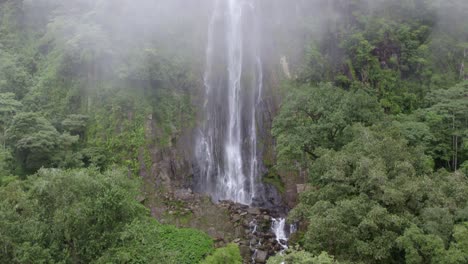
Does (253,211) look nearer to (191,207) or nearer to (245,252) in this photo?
(245,252)

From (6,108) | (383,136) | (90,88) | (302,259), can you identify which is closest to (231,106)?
(90,88)

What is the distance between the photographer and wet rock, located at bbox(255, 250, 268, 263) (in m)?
21.8

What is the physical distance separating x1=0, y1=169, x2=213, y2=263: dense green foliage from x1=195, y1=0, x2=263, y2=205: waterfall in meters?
14.6

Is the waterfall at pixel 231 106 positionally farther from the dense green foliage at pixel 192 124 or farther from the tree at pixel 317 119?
the tree at pixel 317 119

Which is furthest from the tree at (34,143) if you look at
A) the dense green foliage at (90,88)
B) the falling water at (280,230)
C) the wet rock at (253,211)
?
the falling water at (280,230)

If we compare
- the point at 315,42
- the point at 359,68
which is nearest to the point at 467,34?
the point at 359,68

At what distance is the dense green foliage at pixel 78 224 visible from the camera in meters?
13.3

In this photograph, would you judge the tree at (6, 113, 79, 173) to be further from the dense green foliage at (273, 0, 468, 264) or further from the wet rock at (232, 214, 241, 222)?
the dense green foliage at (273, 0, 468, 264)

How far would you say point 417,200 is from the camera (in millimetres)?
16109

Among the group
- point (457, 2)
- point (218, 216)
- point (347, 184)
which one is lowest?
point (218, 216)

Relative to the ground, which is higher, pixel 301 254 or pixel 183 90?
pixel 183 90

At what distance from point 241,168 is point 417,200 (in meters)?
16.6

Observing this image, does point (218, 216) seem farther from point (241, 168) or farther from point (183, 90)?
point (183, 90)

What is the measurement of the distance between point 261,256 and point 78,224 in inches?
478
